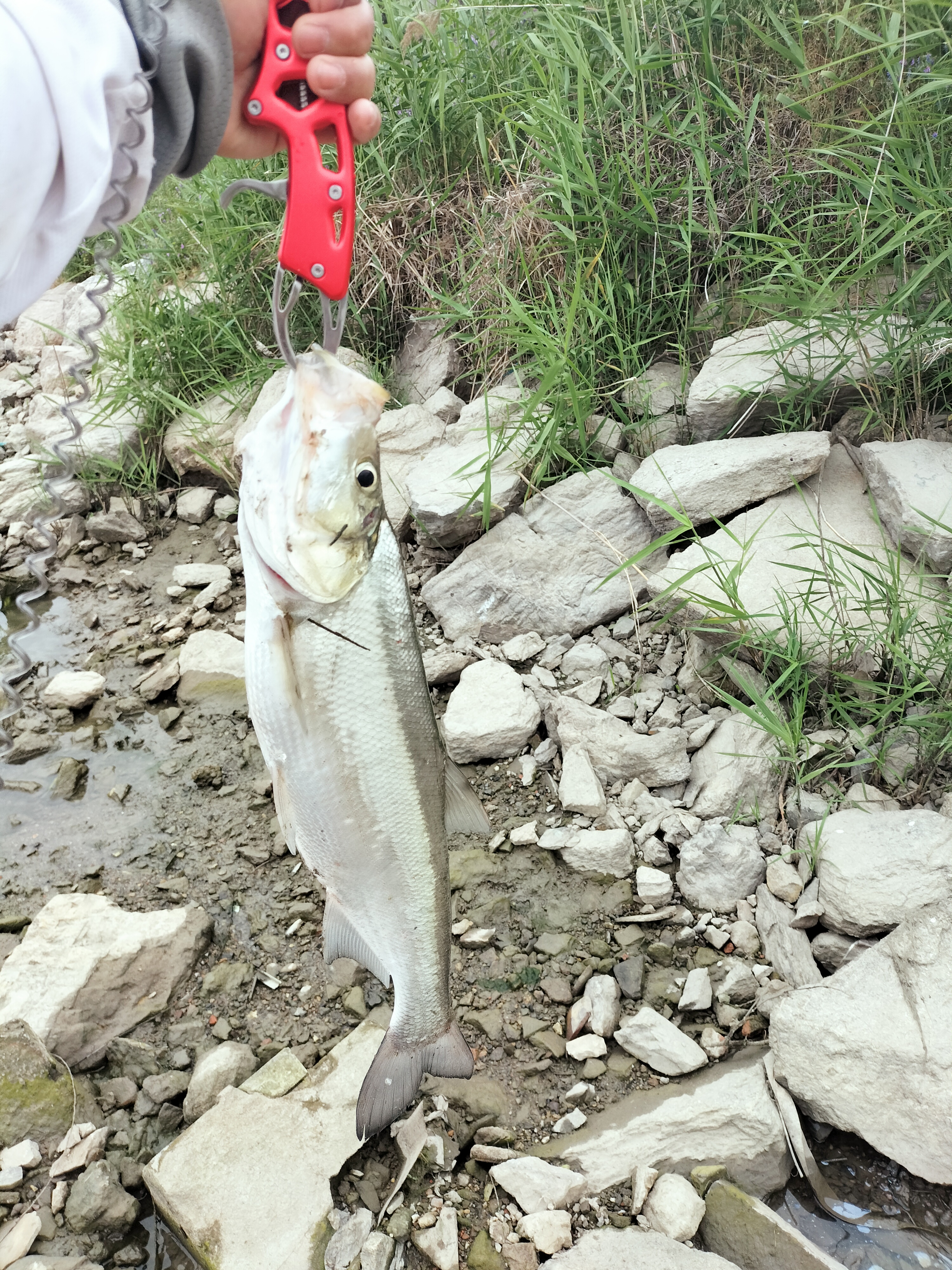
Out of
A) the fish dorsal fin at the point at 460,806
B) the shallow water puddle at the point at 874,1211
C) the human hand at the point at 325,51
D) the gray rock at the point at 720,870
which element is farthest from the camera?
the gray rock at the point at 720,870

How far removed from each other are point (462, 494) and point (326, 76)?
92.3 inches

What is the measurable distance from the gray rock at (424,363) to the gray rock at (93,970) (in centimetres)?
274

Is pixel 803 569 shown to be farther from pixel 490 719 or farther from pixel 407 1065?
pixel 407 1065

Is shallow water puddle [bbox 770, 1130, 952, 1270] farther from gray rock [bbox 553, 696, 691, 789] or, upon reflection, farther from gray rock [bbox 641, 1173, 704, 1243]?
gray rock [bbox 553, 696, 691, 789]

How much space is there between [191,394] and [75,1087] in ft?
12.0

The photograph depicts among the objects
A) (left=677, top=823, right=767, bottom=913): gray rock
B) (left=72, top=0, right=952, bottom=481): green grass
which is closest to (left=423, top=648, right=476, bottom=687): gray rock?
(left=72, top=0, right=952, bottom=481): green grass

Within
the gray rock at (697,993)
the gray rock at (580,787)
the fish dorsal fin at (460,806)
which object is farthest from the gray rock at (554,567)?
the fish dorsal fin at (460,806)

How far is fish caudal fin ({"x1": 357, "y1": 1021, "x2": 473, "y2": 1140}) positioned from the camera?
2109 mm

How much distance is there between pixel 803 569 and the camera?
299 centimetres

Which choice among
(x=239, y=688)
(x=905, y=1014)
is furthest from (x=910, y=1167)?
(x=239, y=688)

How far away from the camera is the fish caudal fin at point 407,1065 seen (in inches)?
83.0

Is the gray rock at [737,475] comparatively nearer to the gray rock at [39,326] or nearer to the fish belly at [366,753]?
the fish belly at [366,753]

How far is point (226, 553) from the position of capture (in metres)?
4.69

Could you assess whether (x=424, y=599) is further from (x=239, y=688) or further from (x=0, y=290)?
(x=0, y=290)
